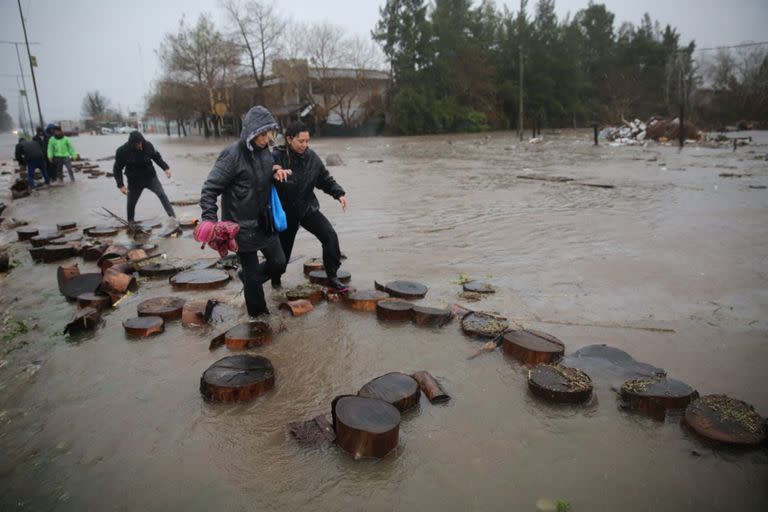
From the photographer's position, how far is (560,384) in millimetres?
3014

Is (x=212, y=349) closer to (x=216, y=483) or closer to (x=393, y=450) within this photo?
(x=216, y=483)

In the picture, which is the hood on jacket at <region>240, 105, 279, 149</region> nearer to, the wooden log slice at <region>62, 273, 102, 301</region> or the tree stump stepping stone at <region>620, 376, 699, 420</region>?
the wooden log slice at <region>62, 273, 102, 301</region>

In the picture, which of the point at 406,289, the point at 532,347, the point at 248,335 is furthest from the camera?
the point at 406,289

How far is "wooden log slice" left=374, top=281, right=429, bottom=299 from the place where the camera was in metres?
4.77

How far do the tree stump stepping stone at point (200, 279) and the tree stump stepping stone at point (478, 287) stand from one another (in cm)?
276

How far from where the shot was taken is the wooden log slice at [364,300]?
4539mm

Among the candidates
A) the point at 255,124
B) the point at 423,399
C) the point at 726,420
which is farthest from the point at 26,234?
the point at 726,420

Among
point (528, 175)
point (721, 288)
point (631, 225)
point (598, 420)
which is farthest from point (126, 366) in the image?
point (528, 175)

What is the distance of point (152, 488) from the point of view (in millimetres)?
2318

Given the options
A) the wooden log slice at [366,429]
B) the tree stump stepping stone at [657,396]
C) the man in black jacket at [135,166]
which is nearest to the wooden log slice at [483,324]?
the tree stump stepping stone at [657,396]

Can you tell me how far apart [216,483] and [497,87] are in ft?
178

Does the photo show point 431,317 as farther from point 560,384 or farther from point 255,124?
point 255,124

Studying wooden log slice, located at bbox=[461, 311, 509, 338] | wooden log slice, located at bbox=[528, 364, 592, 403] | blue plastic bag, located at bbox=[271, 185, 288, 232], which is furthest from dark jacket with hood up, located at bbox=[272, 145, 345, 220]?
wooden log slice, located at bbox=[528, 364, 592, 403]

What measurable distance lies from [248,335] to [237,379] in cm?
74
